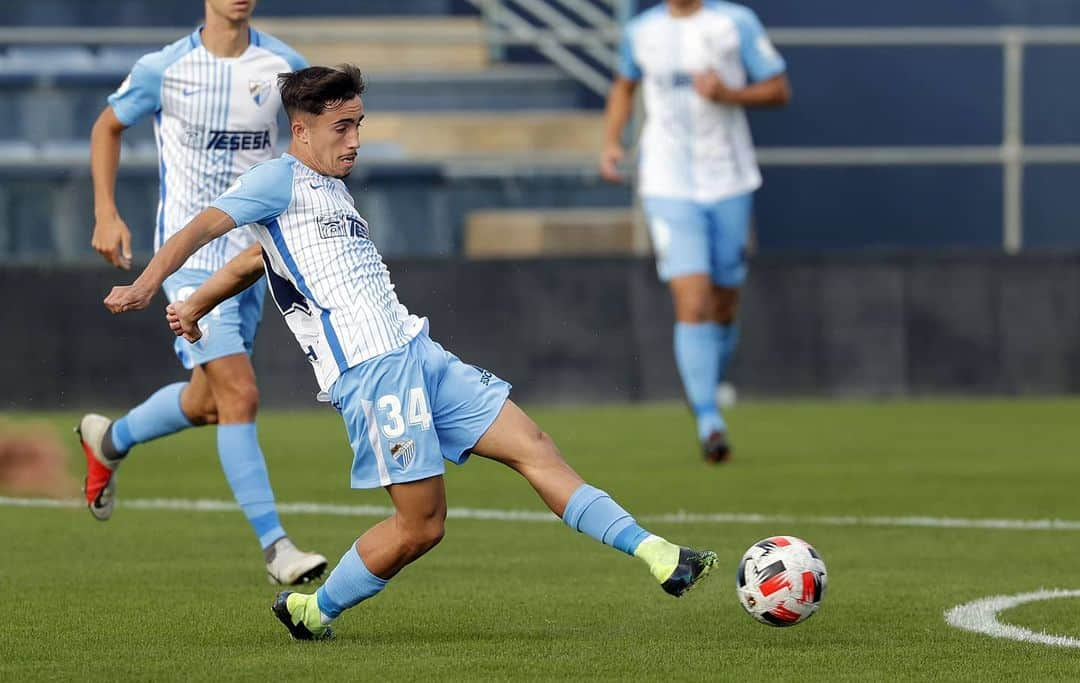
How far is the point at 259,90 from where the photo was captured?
691 centimetres

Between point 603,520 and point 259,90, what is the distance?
2.34m

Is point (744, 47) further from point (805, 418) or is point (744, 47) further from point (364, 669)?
point (364, 669)

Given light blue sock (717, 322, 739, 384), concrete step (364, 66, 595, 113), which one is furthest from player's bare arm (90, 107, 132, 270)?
concrete step (364, 66, 595, 113)

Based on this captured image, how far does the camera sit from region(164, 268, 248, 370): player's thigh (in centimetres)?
671

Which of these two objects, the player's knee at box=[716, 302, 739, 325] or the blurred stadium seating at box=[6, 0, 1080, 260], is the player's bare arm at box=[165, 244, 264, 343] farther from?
the blurred stadium seating at box=[6, 0, 1080, 260]

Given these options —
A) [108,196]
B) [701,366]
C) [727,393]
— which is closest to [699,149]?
[701,366]

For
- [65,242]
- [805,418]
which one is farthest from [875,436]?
[65,242]

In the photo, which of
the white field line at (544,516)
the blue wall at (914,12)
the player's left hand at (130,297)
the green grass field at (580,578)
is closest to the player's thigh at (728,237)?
the green grass field at (580,578)

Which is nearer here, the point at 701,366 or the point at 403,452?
the point at 403,452

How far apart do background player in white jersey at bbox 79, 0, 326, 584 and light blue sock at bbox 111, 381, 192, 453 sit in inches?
3.3

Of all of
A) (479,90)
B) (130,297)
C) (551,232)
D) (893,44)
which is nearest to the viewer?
(130,297)

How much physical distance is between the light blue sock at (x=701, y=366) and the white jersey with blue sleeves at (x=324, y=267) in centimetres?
495

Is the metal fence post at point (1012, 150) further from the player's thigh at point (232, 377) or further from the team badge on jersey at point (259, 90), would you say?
the player's thigh at point (232, 377)

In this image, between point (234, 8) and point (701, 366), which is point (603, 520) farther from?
point (701, 366)
